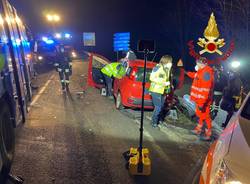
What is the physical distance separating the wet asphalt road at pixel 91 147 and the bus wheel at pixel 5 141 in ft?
0.85

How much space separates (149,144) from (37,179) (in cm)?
267

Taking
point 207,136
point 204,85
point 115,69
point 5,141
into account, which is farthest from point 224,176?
point 115,69

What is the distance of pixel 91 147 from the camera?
6285mm

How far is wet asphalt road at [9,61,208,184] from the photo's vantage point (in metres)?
5.07

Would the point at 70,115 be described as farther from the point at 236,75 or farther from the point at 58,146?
the point at 236,75

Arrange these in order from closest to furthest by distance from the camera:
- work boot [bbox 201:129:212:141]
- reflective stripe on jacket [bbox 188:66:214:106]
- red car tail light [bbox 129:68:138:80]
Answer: reflective stripe on jacket [bbox 188:66:214:106] → work boot [bbox 201:129:212:141] → red car tail light [bbox 129:68:138:80]

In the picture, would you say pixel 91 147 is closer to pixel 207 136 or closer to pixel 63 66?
pixel 207 136

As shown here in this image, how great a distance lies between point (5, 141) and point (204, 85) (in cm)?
440

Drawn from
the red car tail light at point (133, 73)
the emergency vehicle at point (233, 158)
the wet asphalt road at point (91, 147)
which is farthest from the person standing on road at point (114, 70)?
the emergency vehicle at point (233, 158)

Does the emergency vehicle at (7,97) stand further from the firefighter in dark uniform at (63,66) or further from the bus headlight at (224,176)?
the firefighter in dark uniform at (63,66)

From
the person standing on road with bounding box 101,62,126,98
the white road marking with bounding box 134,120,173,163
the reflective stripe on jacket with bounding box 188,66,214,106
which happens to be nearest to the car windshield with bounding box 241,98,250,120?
the white road marking with bounding box 134,120,173,163

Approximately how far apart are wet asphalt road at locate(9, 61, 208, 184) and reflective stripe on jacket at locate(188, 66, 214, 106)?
37.8 inches

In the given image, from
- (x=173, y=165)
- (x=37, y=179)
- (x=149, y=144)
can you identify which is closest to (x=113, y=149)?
(x=149, y=144)

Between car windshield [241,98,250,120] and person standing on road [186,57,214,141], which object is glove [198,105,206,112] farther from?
car windshield [241,98,250,120]
